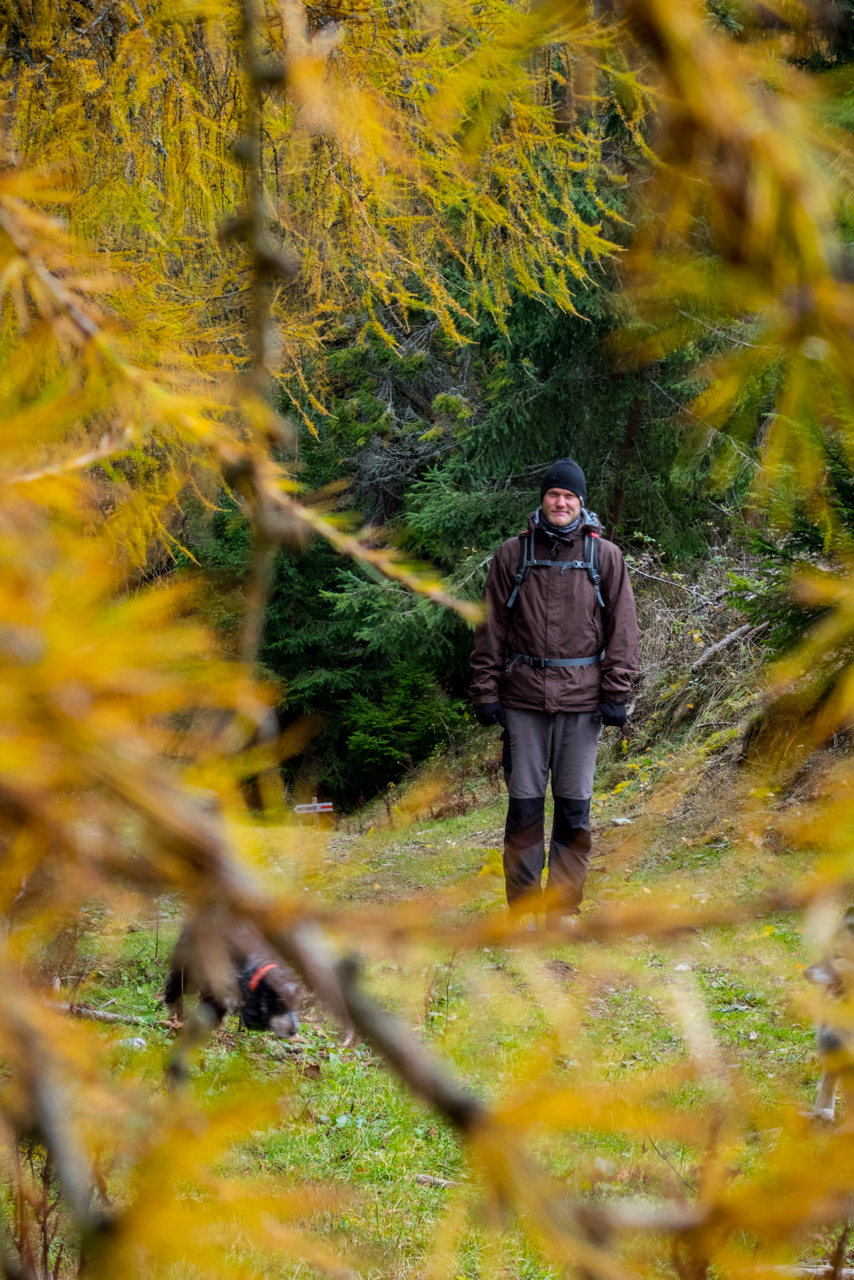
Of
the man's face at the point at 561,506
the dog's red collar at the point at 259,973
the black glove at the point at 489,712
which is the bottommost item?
the black glove at the point at 489,712

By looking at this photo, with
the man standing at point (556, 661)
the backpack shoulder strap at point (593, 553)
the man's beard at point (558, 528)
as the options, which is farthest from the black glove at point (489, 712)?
the man's beard at point (558, 528)

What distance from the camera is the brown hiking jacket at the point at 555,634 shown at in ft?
12.1

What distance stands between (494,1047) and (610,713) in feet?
4.81

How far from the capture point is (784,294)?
2.20ft

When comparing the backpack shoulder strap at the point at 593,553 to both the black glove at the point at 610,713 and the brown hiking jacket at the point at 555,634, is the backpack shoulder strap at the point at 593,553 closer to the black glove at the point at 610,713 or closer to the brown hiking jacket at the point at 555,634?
the brown hiking jacket at the point at 555,634

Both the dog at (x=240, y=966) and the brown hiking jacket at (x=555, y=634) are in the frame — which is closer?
the dog at (x=240, y=966)

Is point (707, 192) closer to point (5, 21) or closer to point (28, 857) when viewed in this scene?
point (28, 857)

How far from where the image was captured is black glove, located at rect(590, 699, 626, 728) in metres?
3.71

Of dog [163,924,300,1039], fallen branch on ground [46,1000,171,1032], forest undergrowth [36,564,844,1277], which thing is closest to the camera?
dog [163,924,300,1039]

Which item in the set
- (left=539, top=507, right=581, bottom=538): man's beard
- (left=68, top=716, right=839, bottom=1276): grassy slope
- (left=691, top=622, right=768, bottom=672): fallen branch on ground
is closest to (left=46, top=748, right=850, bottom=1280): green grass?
(left=68, top=716, right=839, bottom=1276): grassy slope

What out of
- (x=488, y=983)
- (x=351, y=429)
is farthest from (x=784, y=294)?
(x=351, y=429)

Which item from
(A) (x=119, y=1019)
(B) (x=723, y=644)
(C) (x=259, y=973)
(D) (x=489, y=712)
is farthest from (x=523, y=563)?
(B) (x=723, y=644)

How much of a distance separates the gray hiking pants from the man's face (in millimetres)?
781

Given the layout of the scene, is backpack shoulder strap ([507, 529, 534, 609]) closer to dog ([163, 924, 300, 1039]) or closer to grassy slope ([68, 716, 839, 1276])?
grassy slope ([68, 716, 839, 1276])
